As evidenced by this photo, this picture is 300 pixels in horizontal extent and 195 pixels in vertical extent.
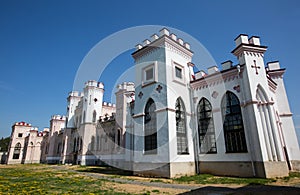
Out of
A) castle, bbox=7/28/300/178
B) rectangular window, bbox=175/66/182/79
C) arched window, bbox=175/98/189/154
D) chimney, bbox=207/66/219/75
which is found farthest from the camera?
rectangular window, bbox=175/66/182/79

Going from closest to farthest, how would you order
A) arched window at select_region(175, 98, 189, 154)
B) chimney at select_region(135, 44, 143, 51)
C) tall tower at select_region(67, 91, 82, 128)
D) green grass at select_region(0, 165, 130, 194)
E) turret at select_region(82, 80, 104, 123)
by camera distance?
green grass at select_region(0, 165, 130, 194), arched window at select_region(175, 98, 189, 154), chimney at select_region(135, 44, 143, 51), turret at select_region(82, 80, 104, 123), tall tower at select_region(67, 91, 82, 128)

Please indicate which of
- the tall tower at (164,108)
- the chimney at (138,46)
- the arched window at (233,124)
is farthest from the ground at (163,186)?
the chimney at (138,46)

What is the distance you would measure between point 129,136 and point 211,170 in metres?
9.64

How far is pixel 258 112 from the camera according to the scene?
11812mm

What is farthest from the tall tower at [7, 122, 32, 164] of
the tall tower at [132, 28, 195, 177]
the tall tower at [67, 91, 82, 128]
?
the tall tower at [132, 28, 195, 177]

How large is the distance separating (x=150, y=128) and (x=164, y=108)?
2280 millimetres

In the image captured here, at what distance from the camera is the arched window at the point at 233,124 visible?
40.3ft

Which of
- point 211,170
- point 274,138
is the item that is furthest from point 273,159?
point 211,170

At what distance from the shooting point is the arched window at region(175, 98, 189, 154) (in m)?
13.6

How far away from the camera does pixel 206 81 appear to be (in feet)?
48.3

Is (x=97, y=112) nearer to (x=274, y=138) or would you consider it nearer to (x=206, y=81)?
(x=206, y=81)

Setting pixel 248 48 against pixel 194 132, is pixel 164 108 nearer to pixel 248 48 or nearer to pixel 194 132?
pixel 194 132

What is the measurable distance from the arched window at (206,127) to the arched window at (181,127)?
137 centimetres

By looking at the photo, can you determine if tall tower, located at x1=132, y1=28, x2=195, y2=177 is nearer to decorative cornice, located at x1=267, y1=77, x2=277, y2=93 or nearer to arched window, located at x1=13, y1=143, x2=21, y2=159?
decorative cornice, located at x1=267, y1=77, x2=277, y2=93
